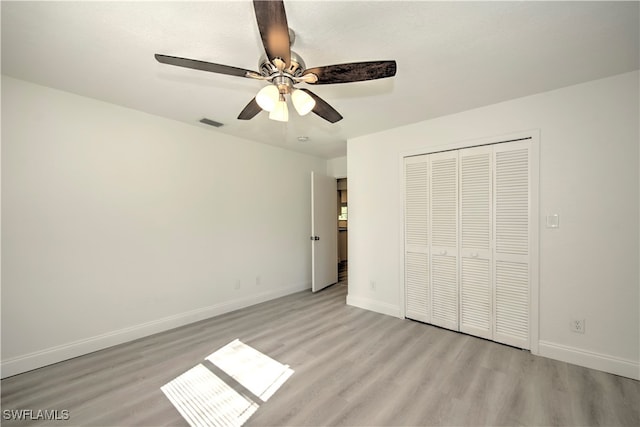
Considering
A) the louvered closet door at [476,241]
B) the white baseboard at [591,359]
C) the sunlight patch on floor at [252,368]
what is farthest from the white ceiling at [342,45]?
the sunlight patch on floor at [252,368]

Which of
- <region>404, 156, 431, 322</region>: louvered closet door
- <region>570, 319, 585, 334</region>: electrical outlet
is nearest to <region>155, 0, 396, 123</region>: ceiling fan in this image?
<region>404, 156, 431, 322</region>: louvered closet door

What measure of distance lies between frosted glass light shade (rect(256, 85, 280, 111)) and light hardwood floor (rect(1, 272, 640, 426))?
199cm

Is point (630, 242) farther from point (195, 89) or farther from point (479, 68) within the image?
point (195, 89)

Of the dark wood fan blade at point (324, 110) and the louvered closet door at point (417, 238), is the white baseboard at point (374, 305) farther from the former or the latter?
the dark wood fan blade at point (324, 110)

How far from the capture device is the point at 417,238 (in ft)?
10.8

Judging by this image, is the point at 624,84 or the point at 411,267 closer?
the point at 624,84

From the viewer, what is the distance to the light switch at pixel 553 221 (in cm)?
240

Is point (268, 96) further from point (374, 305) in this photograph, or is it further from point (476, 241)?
point (374, 305)

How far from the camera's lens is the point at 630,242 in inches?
83.4

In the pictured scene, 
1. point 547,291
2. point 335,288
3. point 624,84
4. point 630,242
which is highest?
point 624,84

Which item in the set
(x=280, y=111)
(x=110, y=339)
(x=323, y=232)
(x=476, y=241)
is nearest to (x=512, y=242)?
(x=476, y=241)

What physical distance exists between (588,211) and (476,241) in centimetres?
91

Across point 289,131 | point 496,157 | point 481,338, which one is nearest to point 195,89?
point 289,131

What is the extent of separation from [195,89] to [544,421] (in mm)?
3615
